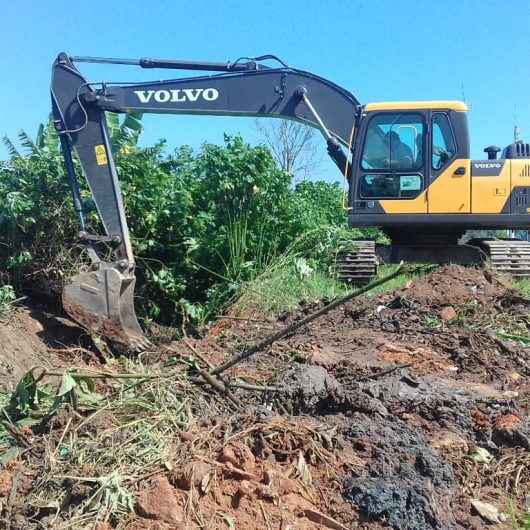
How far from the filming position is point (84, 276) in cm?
649

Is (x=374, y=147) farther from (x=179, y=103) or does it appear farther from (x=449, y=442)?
(x=449, y=442)

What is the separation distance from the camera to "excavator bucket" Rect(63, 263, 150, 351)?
6418 mm

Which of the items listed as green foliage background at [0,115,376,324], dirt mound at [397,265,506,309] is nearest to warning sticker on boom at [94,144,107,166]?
green foliage background at [0,115,376,324]

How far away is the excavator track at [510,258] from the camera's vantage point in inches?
337

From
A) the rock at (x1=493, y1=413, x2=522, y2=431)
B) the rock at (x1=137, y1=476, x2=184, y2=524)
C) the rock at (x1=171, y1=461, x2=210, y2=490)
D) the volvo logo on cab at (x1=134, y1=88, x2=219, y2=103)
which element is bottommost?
the rock at (x1=137, y1=476, x2=184, y2=524)

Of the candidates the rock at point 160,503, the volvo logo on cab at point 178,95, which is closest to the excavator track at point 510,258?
the volvo logo on cab at point 178,95

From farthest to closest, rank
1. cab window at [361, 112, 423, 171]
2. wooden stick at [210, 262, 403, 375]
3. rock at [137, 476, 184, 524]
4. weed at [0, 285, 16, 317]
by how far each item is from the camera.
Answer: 1. cab window at [361, 112, 423, 171]
2. weed at [0, 285, 16, 317]
3. rock at [137, 476, 184, 524]
4. wooden stick at [210, 262, 403, 375]

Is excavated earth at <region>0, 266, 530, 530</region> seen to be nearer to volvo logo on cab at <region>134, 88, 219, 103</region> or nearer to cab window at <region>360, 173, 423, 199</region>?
cab window at <region>360, 173, 423, 199</region>

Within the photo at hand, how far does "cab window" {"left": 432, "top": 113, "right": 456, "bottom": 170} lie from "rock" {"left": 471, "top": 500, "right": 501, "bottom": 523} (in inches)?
224

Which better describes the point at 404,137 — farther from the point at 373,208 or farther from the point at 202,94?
the point at 202,94

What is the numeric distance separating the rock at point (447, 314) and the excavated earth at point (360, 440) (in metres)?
0.26

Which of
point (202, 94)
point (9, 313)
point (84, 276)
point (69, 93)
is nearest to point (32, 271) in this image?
point (9, 313)

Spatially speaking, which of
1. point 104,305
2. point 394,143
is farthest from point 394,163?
point 104,305

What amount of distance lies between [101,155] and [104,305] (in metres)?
1.85
